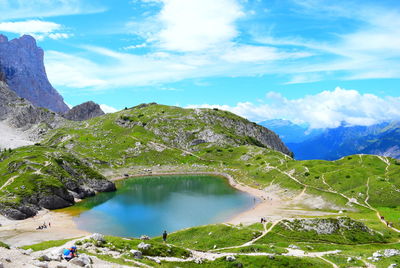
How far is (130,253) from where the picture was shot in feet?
144

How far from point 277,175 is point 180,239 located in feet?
329

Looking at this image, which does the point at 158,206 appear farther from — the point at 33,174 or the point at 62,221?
the point at 33,174

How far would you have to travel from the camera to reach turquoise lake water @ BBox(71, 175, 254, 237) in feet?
303

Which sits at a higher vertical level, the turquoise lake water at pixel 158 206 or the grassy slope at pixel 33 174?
the grassy slope at pixel 33 174

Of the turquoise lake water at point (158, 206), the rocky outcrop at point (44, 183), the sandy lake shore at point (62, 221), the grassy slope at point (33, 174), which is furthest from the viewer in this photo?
the grassy slope at point (33, 174)

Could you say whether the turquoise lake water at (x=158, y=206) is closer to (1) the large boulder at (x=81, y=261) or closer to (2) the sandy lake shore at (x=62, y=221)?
(2) the sandy lake shore at (x=62, y=221)

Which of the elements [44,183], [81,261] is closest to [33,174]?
[44,183]

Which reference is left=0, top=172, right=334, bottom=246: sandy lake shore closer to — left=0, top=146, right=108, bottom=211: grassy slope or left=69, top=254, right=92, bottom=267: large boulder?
left=0, top=146, right=108, bottom=211: grassy slope

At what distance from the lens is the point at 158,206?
12088 cm

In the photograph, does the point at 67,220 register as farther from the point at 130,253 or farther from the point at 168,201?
the point at 130,253

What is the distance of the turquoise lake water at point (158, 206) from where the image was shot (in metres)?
92.5

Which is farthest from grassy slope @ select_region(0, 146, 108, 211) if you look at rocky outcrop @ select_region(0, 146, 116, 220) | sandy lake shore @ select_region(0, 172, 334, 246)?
sandy lake shore @ select_region(0, 172, 334, 246)

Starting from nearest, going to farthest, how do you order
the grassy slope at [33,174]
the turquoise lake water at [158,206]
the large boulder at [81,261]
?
the large boulder at [81,261]
the turquoise lake water at [158,206]
the grassy slope at [33,174]

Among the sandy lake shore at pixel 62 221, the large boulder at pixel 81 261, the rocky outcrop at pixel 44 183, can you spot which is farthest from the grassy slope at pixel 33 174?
the large boulder at pixel 81 261
